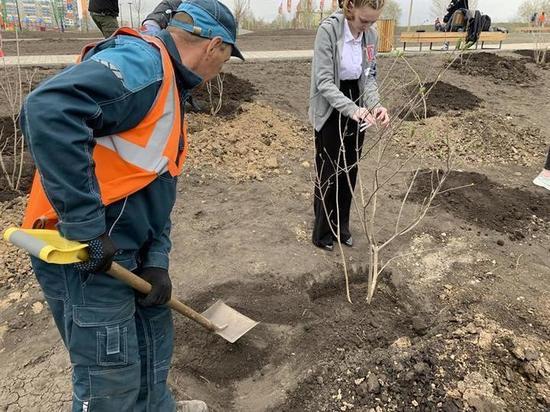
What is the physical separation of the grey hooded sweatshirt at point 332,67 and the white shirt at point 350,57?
0.03 m

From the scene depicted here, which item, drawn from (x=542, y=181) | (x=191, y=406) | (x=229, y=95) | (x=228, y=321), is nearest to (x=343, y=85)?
(x=228, y=321)

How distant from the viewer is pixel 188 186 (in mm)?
4957

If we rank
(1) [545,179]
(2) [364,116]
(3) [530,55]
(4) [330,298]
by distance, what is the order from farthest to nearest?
(3) [530,55]
(1) [545,179]
(4) [330,298]
(2) [364,116]

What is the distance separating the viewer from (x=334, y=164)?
344cm

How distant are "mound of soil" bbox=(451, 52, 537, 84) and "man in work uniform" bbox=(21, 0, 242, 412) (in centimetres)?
933

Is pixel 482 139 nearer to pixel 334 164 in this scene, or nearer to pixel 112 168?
pixel 334 164

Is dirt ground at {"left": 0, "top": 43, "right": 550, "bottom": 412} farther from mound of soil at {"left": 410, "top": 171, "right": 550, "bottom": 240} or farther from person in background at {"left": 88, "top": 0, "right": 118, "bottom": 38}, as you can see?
person in background at {"left": 88, "top": 0, "right": 118, "bottom": 38}

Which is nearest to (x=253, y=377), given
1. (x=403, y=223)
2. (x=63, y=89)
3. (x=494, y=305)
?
(x=494, y=305)

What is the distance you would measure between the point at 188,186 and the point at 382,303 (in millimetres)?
2497

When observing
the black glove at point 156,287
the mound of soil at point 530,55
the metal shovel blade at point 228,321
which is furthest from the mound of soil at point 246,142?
the mound of soil at point 530,55

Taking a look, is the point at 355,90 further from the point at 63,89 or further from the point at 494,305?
the point at 63,89

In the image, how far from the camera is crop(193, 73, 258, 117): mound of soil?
259 inches

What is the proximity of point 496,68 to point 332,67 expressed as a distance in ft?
27.6

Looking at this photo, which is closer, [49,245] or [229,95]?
[49,245]
